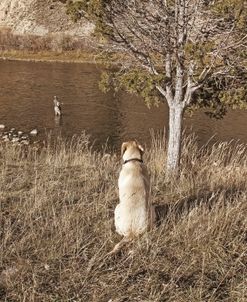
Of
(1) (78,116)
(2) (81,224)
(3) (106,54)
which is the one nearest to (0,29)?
(1) (78,116)

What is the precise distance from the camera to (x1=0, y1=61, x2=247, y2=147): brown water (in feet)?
69.9

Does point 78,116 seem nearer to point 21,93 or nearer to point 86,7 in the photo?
point 21,93

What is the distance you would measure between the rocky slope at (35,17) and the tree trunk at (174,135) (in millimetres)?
42925

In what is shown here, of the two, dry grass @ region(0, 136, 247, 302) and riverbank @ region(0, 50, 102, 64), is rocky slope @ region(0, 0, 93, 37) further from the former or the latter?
dry grass @ region(0, 136, 247, 302)

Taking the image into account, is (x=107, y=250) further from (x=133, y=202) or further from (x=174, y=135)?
(x=174, y=135)

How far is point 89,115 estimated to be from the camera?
927 inches

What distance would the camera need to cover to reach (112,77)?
963cm

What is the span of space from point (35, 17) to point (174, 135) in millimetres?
49430

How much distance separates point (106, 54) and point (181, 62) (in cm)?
163

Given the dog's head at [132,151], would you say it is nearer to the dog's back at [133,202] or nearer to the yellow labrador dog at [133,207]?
the dog's back at [133,202]

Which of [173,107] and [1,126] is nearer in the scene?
[173,107]

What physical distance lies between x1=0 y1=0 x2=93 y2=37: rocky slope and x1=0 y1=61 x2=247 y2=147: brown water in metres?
22.5

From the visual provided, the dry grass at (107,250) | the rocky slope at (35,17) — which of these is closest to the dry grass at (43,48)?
the rocky slope at (35,17)

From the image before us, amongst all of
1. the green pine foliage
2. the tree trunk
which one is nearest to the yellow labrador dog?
the green pine foliage
